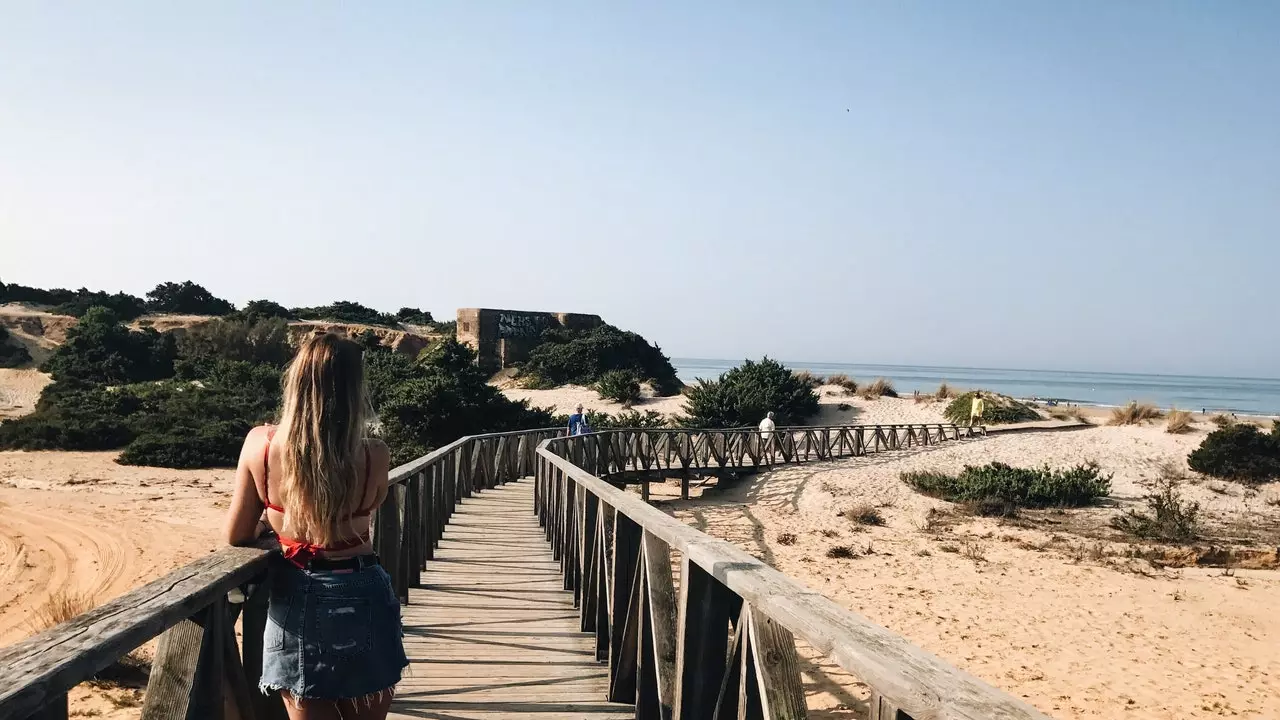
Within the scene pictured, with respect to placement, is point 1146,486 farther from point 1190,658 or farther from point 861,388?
point 861,388

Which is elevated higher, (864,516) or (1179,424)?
(1179,424)

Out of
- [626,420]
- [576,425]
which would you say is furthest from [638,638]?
[626,420]

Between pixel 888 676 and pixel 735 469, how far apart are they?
19475mm

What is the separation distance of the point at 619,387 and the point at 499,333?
34.4ft

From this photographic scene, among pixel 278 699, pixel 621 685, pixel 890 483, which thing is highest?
pixel 278 699

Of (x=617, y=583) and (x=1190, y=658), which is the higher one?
(x=617, y=583)

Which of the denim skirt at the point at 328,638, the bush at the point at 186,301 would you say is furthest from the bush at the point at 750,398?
the bush at the point at 186,301

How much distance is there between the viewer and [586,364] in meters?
40.0

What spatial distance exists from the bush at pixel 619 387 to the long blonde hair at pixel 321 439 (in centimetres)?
3216

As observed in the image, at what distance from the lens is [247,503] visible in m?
2.33

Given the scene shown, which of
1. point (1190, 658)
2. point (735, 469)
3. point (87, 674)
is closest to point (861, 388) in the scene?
point (735, 469)

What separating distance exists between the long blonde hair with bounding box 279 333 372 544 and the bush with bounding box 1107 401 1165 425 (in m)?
32.5

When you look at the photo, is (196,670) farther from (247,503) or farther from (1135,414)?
(1135,414)

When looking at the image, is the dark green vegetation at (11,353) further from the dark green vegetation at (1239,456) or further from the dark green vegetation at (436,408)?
the dark green vegetation at (1239,456)
